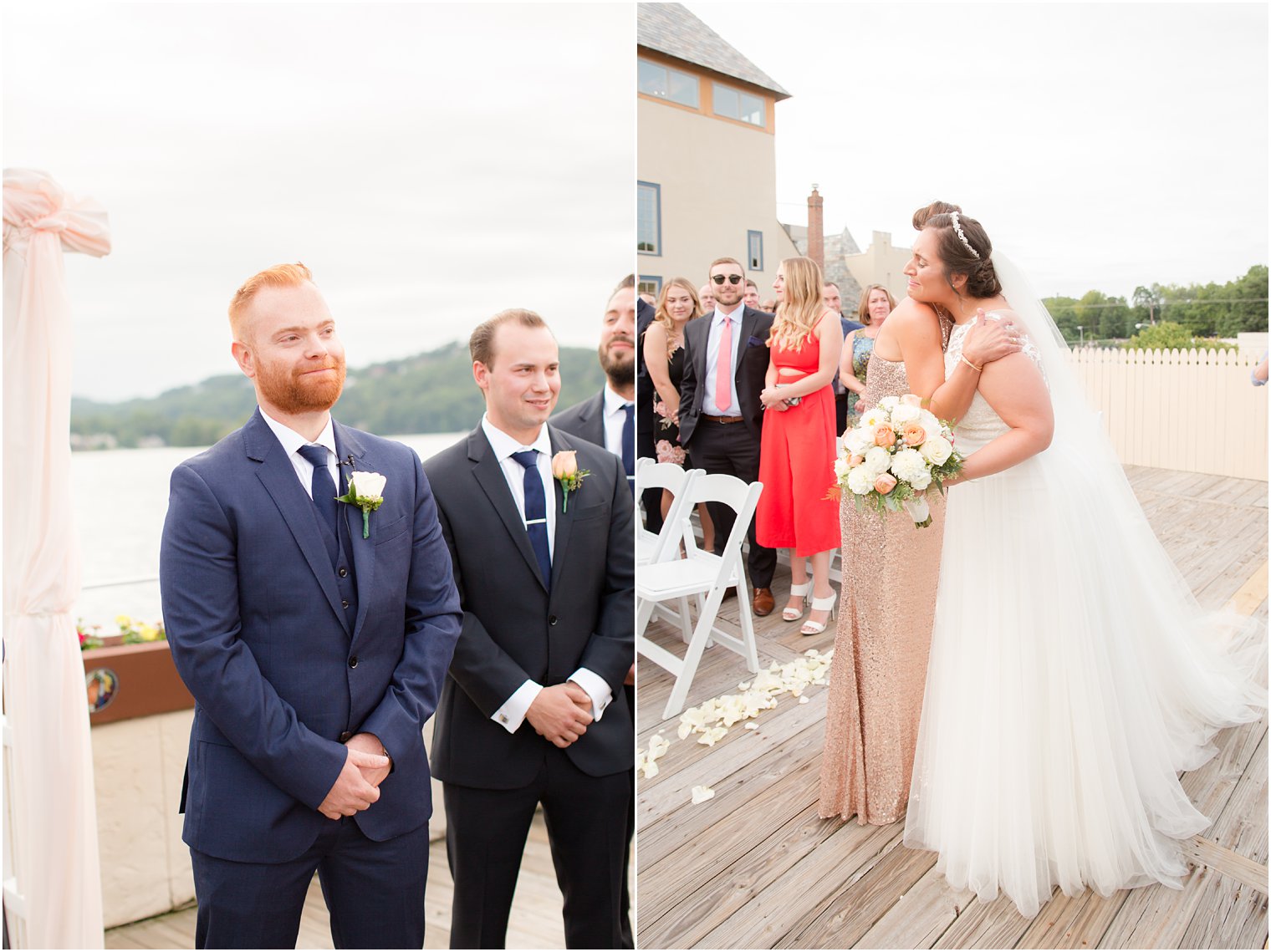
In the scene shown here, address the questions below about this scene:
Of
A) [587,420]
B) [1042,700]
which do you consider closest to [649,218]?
[587,420]

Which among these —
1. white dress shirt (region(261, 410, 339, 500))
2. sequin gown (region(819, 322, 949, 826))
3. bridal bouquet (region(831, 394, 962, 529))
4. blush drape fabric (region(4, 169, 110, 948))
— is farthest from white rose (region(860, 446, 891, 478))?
blush drape fabric (region(4, 169, 110, 948))

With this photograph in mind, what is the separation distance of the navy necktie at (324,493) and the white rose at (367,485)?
0.16 ft

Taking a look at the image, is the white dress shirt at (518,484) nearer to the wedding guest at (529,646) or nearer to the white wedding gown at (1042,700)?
the wedding guest at (529,646)

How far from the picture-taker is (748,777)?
8.62 ft

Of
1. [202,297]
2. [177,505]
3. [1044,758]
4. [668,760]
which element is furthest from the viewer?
[668,760]

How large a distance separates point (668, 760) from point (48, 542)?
5.59 ft

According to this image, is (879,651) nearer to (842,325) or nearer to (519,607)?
(842,325)

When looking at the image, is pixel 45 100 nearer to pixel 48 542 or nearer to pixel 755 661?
pixel 48 542

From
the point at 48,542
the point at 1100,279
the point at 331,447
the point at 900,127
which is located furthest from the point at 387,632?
the point at 1100,279

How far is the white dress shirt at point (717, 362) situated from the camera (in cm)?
243

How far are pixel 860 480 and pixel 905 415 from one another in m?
0.19

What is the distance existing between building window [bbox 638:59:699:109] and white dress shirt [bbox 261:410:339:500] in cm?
126

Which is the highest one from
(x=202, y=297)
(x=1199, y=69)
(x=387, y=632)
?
(x=1199, y=69)

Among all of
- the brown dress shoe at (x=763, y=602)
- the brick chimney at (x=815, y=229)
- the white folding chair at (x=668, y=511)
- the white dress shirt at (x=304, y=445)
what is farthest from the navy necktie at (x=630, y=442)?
the brown dress shoe at (x=763, y=602)
